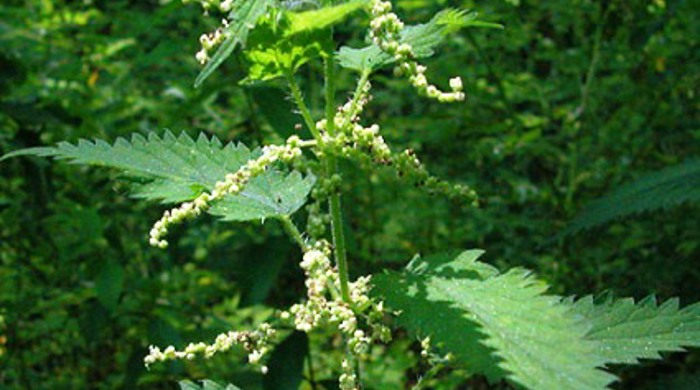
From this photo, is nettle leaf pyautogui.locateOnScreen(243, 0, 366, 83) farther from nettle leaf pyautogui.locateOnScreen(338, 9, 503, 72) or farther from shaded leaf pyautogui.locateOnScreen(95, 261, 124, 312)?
shaded leaf pyautogui.locateOnScreen(95, 261, 124, 312)

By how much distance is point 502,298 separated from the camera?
1.65m

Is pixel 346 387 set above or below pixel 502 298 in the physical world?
below

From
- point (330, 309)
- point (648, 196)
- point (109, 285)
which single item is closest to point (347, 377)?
point (330, 309)

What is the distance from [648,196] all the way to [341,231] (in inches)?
57.1

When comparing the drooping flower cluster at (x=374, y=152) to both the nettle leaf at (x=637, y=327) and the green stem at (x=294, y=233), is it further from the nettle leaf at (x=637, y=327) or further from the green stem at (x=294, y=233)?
the nettle leaf at (x=637, y=327)

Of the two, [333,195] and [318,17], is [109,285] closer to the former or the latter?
[333,195]

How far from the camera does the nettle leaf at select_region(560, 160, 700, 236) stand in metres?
2.74

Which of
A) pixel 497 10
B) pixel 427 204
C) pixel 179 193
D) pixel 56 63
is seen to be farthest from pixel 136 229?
pixel 179 193

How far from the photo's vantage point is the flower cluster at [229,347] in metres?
1.77

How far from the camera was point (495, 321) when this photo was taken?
1.58 m

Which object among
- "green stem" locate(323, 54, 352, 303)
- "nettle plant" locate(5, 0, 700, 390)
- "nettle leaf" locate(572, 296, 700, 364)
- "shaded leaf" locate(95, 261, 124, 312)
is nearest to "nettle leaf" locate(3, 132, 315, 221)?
"nettle plant" locate(5, 0, 700, 390)

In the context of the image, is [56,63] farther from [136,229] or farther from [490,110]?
[490,110]

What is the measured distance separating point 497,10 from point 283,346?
181 centimetres

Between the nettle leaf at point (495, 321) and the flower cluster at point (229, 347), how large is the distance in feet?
0.88
